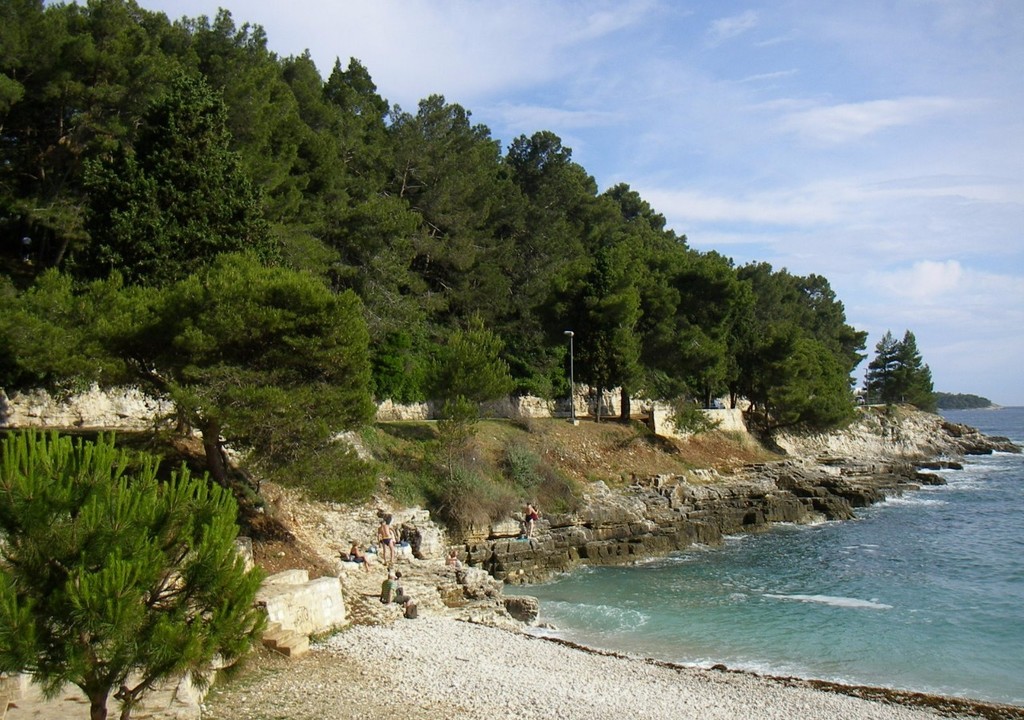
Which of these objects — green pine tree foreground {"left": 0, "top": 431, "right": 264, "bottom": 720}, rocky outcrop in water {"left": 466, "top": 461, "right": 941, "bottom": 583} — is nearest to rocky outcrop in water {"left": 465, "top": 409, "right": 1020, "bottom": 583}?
rocky outcrop in water {"left": 466, "top": 461, "right": 941, "bottom": 583}

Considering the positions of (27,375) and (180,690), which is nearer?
(180,690)

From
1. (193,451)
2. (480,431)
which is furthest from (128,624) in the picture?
(480,431)

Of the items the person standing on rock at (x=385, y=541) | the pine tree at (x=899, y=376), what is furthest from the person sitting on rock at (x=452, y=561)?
the pine tree at (x=899, y=376)

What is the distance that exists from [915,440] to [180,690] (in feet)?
244

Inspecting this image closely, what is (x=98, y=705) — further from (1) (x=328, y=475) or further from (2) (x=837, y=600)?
(2) (x=837, y=600)

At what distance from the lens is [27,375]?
17.4 metres

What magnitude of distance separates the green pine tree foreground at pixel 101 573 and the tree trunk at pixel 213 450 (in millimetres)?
10133

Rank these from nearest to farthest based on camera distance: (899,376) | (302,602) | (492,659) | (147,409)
Result: (492,659) < (302,602) < (147,409) < (899,376)

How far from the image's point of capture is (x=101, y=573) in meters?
7.08

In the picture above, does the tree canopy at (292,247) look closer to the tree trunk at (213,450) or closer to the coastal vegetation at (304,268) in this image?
the coastal vegetation at (304,268)

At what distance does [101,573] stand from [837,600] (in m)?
20.2

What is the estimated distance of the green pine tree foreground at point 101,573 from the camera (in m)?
7.11

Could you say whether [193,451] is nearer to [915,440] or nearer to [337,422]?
[337,422]

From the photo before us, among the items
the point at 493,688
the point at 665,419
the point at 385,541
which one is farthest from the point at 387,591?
the point at 665,419
